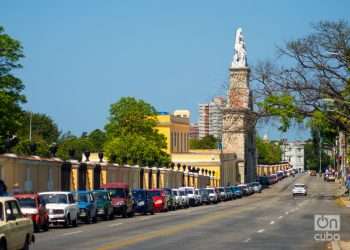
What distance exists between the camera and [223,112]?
79.0m

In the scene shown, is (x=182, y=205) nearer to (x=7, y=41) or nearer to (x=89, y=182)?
(x=89, y=182)

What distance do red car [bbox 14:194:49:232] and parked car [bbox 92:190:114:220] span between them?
33.0ft

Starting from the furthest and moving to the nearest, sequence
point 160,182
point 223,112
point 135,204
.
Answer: point 160,182, point 223,112, point 135,204

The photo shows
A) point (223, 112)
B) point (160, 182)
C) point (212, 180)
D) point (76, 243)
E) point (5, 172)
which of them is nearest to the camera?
point (76, 243)

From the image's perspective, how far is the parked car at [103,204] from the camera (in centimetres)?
4853

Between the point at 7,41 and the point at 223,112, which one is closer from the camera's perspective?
the point at 7,41

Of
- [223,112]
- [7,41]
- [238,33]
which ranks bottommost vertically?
[223,112]

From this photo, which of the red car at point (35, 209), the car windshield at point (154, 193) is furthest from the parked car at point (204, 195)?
the red car at point (35, 209)

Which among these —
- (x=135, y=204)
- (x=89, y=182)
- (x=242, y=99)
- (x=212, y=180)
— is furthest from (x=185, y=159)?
(x=135, y=204)

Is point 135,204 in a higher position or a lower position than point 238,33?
lower

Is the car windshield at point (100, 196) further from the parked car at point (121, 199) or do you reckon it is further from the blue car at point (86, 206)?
the parked car at point (121, 199)

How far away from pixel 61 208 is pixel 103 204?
8.28 meters

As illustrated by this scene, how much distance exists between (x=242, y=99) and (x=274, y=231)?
45279 mm

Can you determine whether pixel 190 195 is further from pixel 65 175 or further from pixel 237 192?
pixel 237 192
